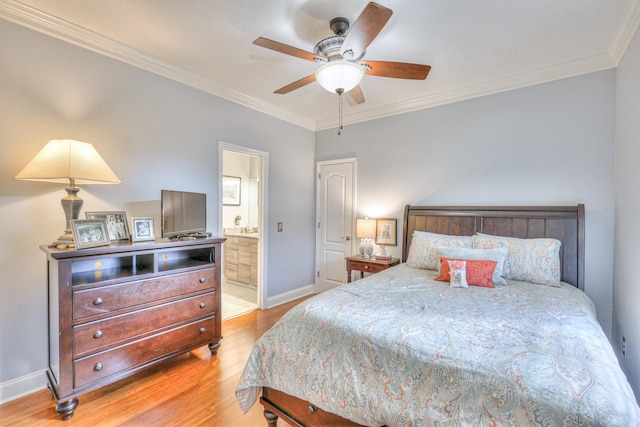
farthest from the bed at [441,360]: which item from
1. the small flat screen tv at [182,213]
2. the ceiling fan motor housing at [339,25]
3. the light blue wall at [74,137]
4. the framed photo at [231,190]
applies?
the framed photo at [231,190]

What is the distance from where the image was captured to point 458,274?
7.63 ft

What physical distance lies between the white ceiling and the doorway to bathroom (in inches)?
41.6

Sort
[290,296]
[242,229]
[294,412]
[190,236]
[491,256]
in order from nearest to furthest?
1. [294,412]
2. [491,256]
3. [190,236]
4. [290,296]
5. [242,229]

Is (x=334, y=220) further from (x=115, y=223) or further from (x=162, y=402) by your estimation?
(x=162, y=402)

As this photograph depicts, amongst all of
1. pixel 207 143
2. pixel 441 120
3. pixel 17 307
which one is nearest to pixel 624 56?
pixel 441 120

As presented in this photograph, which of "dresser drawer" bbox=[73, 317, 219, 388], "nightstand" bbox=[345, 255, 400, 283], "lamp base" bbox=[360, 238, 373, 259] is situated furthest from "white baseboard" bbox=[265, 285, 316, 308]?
"dresser drawer" bbox=[73, 317, 219, 388]

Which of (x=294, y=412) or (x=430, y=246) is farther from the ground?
(x=430, y=246)

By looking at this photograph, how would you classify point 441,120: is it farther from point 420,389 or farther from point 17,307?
point 17,307

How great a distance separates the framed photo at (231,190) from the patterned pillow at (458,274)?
4318 millimetres

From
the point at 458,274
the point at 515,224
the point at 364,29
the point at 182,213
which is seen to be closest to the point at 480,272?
the point at 458,274

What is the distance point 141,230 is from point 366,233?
8.36 ft

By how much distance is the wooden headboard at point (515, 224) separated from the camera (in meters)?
2.67

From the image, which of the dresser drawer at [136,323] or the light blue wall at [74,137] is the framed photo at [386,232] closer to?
the light blue wall at [74,137]

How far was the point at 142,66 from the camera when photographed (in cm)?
266
